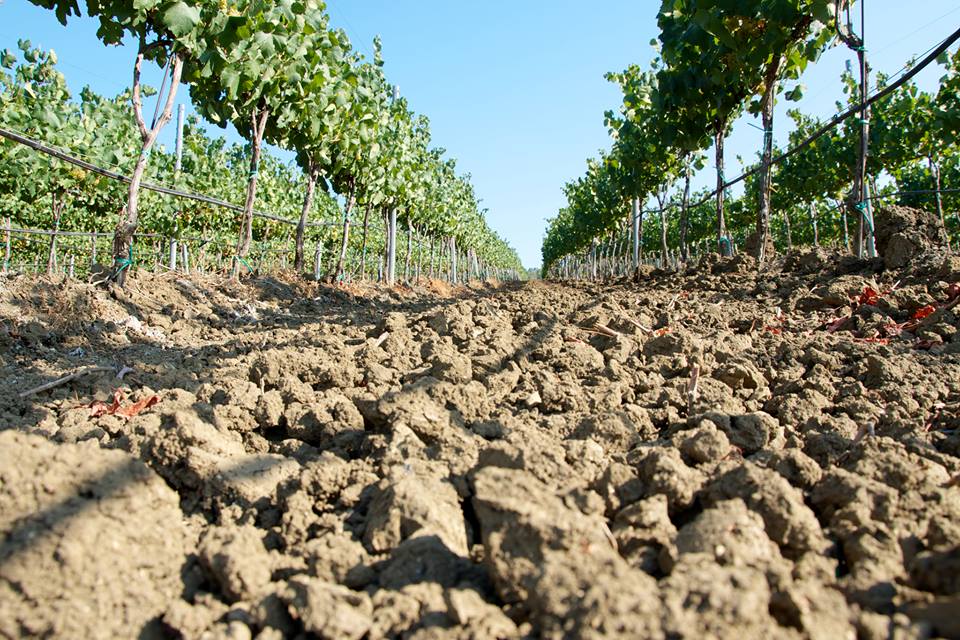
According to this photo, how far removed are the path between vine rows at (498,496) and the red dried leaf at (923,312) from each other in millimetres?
710

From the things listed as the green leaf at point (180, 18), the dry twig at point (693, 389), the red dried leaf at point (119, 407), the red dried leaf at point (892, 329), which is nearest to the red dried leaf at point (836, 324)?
the red dried leaf at point (892, 329)

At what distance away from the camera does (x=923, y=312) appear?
14.0ft

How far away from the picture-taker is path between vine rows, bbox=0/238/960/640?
119 cm

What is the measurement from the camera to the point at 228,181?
68.2 feet

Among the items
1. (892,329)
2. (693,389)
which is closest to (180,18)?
(693,389)

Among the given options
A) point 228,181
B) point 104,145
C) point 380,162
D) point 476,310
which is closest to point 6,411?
point 476,310

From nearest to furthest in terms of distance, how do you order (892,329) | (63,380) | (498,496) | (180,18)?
(498,496) → (63,380) → (892,329) → (180,18)

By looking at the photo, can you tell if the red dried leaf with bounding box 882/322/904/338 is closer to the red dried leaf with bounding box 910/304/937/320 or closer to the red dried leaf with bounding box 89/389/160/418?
the red dried leaf with bounding box 910/304/937/320

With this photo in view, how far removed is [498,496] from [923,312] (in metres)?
4.13

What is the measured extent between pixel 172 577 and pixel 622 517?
1089 millimetres

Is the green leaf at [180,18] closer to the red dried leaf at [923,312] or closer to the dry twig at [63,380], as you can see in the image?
the dry twig at [63,380]

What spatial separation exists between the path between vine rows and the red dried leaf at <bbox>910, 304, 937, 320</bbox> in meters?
0.71

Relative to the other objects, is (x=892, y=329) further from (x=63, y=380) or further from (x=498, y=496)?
(x=63, y=380)

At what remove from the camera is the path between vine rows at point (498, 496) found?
1187 millimetres
